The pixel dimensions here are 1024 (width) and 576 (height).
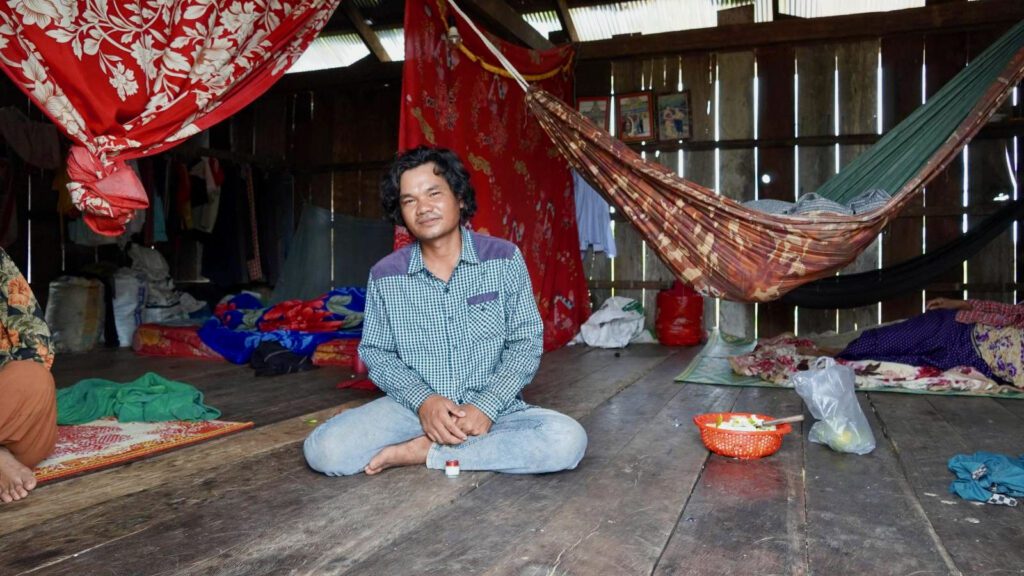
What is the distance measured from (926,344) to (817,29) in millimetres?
2292

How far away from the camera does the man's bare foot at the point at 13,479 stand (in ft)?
4.87

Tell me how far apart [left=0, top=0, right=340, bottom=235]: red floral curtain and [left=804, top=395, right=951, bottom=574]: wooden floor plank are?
5.58ft

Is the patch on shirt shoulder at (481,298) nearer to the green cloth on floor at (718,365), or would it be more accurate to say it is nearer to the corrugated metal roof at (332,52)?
the green cloth on floor at (718,365)

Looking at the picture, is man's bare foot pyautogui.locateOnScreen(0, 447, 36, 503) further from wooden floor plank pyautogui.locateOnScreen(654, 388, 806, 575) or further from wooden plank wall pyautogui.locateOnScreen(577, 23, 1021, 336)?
wooden plank wall pyautogui.locateOnScreen(577, 23, 1021, 336)

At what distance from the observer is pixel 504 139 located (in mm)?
3674

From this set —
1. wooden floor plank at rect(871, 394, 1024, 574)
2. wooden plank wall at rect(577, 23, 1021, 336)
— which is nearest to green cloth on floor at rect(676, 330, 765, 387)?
wooden plank wall at rect(577, 23, 1021, 336)

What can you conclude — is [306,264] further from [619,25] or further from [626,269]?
[619,25]

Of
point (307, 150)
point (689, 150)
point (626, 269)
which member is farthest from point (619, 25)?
point (307, 150)

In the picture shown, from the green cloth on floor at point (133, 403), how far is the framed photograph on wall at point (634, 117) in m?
3.35

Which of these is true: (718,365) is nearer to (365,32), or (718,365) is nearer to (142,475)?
(142,475)

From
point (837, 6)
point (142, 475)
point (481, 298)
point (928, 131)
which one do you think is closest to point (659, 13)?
point (837, 6)

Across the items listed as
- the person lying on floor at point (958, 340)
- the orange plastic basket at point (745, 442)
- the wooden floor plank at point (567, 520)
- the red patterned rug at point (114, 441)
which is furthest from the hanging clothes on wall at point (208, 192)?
the orange plastic basket at point (745, 442)

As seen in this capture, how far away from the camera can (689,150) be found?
4762 millimetres

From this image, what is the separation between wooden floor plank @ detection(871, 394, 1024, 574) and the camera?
1176mm
